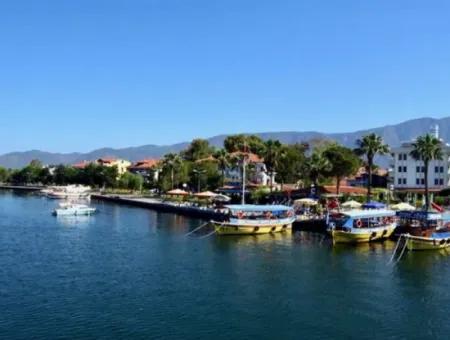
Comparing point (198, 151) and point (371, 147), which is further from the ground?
point (198, 151)

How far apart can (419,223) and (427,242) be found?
6.52 m

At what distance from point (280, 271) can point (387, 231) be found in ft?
75.1

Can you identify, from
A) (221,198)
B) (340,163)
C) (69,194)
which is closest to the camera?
(340,163)

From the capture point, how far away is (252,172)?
144625mm

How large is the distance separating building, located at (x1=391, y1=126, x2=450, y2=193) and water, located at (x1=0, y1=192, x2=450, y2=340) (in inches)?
1892

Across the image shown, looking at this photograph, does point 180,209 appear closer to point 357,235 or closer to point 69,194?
point 357,235

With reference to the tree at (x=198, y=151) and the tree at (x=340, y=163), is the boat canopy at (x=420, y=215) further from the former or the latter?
the tree at (x=198, y=151)

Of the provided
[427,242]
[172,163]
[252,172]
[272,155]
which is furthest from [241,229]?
[252,172]

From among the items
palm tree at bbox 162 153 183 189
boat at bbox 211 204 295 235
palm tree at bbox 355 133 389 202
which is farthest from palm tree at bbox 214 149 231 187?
boat at bbox 211 204 295 235

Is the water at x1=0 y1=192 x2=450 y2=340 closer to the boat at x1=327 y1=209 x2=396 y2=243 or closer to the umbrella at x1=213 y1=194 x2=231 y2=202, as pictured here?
the boat at x1=327 y1=209 x2=396 y2=243

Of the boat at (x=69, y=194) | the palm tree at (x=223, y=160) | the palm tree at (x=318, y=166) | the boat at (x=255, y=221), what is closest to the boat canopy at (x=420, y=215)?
the boat at (x=255, y=221)

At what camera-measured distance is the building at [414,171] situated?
361 feet

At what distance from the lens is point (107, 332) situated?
32938 millimetres

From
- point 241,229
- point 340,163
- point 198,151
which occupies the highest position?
point 198,151
